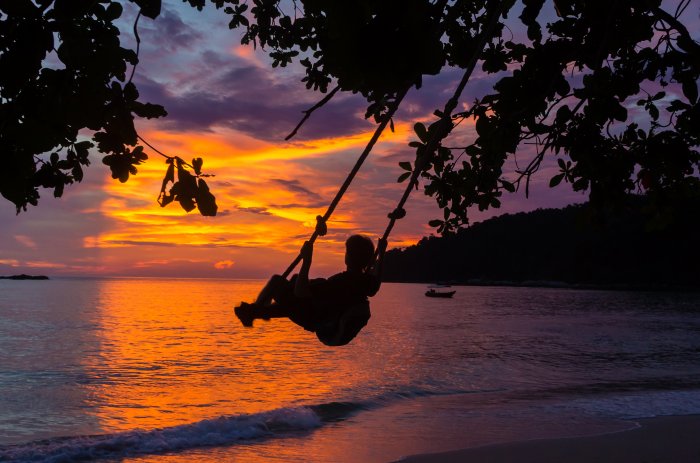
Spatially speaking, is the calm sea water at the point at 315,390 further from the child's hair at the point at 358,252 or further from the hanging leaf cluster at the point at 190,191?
the hanging leaf cluster at the point at 190,191

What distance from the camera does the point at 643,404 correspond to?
18.8m

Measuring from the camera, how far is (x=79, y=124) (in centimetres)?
292

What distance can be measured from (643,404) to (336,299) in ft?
55.1

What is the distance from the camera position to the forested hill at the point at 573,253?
453 ft

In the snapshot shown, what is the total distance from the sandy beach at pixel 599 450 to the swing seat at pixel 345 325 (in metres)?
7.90

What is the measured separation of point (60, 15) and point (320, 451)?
12.7m

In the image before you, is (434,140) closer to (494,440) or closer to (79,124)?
(79,124)

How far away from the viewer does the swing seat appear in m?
5.26

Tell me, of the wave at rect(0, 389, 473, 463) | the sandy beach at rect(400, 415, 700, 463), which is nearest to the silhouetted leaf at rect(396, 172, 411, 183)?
the sandy beach at rect(400, 415, 700, 463)

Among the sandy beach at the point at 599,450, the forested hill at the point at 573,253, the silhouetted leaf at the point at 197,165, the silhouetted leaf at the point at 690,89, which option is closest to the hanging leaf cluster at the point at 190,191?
the silhouetted leaf at the point at 197,165

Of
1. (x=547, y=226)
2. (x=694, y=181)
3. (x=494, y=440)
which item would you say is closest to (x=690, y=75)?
(x=694, y=181)

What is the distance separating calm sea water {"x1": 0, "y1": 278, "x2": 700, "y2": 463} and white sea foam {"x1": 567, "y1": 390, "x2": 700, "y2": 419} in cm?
8

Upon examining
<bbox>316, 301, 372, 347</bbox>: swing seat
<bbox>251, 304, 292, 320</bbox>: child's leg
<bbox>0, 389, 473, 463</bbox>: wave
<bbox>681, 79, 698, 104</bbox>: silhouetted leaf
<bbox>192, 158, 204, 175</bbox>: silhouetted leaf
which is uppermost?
<bbox>681, 79, 698, 104</bbox>: silhouetted leaf

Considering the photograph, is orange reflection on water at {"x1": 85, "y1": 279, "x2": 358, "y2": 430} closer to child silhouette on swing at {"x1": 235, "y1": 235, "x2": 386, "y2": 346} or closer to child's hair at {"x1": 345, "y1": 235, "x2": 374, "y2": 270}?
child silhouette on swing at {"x1": 235, "y1": 235, "x2": 386, "y2": 346}
